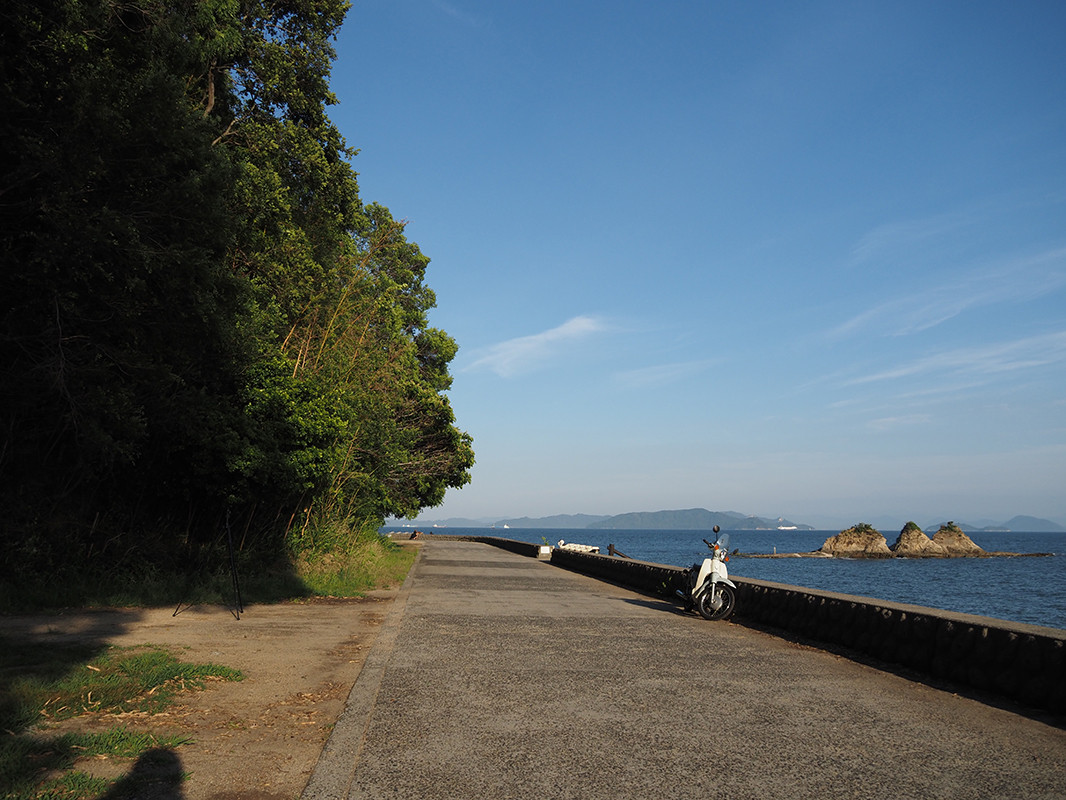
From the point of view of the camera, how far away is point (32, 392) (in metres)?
9.95

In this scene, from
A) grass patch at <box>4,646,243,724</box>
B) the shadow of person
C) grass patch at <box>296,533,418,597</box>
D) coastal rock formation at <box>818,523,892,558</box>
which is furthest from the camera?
coastal rock formation at <box>818,523,892,558</box>

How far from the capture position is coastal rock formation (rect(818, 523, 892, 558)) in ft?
327

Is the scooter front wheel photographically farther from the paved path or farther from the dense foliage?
the dense foliage

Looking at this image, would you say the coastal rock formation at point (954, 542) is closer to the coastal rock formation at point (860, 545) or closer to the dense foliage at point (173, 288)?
the coastal rock formation at point (860, 545)

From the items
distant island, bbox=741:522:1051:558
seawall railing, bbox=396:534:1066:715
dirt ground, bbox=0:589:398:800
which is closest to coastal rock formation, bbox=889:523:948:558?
distant island, bbox=741:522:1051:558

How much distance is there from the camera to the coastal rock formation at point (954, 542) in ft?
341

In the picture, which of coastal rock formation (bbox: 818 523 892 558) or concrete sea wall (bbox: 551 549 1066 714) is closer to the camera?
concrete sea wall (bbox: 551 549 1066 714)

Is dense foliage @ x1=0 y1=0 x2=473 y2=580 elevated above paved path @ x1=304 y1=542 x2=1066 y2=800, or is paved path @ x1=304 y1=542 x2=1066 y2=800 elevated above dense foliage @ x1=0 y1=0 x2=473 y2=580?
dense foliage @ x1=0 y1=0 x2=473 y2=580

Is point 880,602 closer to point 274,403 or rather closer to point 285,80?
point 274,403

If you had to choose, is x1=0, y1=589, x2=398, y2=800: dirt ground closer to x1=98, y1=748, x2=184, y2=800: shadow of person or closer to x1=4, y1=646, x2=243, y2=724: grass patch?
x1=98, y1=748, x2=184, y2=800: shadow of person

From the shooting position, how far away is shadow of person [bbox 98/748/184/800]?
4465mm

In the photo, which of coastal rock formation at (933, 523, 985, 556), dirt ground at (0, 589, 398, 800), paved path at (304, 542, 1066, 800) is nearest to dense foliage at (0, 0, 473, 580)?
dirt ground at (0, 589, 398, 800)

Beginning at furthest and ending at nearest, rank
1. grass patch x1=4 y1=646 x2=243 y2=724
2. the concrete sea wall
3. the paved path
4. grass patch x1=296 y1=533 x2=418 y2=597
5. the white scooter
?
1. grass patch x1=296 y1=533 x2=418 y2=597
2. the white scooter
3. the concrete sea wall
4. grass patch x1=4 y1=646 x2=243 y2=724
5. the paved path

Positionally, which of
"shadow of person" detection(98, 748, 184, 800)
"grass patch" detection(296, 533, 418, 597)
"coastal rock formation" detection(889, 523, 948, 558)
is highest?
"coastal rock formation" detection(889, 523, 948, 558)
